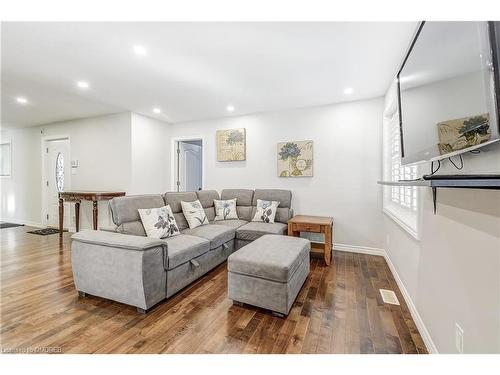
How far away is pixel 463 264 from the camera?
3.68ft

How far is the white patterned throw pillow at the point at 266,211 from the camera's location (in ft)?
11.7

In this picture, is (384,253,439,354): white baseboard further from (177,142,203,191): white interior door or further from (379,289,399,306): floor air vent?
(177,142,203,191): white interior door

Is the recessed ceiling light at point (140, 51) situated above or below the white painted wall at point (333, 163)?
above

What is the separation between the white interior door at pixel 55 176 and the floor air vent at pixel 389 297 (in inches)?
236

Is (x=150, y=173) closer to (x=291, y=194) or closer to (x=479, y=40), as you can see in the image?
(x=291, y=194)

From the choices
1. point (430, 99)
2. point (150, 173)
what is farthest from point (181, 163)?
point (430, 99)

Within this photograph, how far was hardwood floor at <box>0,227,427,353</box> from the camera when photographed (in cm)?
149

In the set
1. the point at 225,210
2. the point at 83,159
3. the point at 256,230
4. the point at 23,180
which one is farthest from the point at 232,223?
the point at 23,180

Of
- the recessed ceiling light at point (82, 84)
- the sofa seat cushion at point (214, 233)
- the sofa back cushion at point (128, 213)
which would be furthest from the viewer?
the recessed ceiling light at point (82, 84)

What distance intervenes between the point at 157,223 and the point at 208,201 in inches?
54.1

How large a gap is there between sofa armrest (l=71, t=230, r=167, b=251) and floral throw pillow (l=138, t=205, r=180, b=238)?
47 centimetres

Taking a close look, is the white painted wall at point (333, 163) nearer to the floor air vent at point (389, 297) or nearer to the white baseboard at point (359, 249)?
the white baseboard at point (359, 249)

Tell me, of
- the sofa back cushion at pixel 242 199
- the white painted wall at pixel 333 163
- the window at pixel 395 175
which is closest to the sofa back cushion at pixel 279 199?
the sofa back cushion at pixel 242 199

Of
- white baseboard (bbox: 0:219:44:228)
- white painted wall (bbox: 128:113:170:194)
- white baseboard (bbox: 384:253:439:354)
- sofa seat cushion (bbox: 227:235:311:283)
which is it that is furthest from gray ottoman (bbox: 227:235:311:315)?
white baseboard (bbox: 0:219:44:228)
